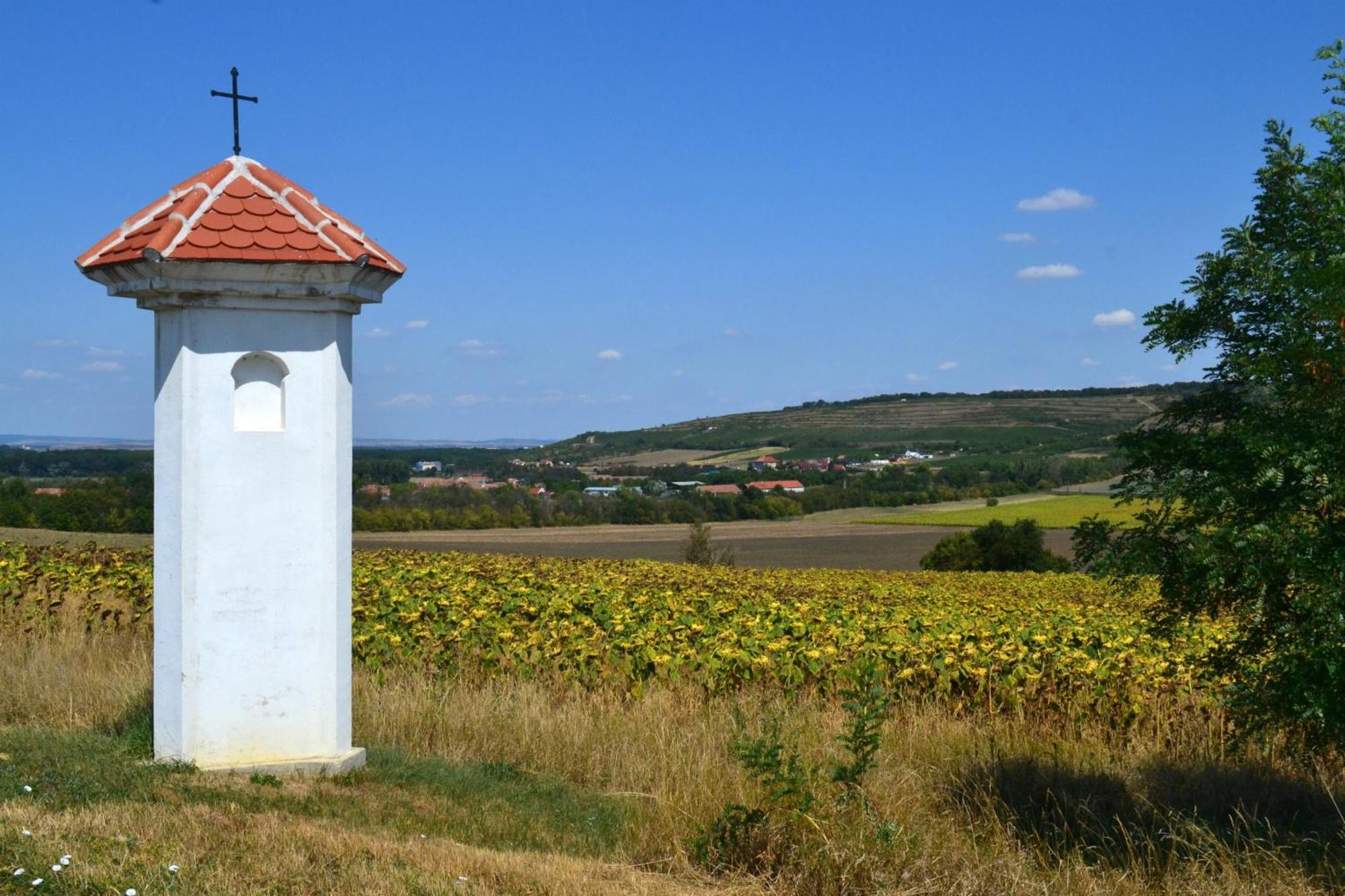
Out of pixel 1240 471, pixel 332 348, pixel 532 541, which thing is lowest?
pixel 532 541

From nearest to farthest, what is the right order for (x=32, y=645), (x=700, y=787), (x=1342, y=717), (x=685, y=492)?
1. (x=1342, y=717)
2. (x=700, y=787)
3. (x=32, y=645)
4. (x=685, y=492)

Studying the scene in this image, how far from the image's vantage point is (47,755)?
6.16m

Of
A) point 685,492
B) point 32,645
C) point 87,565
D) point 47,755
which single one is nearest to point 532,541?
point 685,492

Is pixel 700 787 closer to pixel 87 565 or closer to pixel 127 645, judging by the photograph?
pixel 127 645

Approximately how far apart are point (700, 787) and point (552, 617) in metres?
5.38

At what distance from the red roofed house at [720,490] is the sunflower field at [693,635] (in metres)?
66.0

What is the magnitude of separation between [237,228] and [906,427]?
134383 mm

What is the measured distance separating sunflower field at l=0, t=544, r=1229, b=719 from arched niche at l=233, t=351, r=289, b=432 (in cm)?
407

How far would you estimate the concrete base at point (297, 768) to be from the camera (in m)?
6.24

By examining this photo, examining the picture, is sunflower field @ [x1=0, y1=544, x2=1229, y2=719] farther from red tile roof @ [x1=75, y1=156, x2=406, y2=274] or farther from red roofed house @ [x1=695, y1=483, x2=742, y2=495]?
red roofed house @ [x1=695, y1=483, x2=742, y2=495]

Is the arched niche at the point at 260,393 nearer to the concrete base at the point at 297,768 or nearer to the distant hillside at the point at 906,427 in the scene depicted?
the concrete base at the point at 297,768

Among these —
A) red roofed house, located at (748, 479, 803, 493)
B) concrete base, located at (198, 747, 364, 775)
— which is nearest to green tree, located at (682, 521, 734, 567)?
concrete base, located at (198, 747, 364, 775)

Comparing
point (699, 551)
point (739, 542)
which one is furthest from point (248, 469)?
point (739, 542)

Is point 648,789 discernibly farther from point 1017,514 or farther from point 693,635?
point 1017,514
